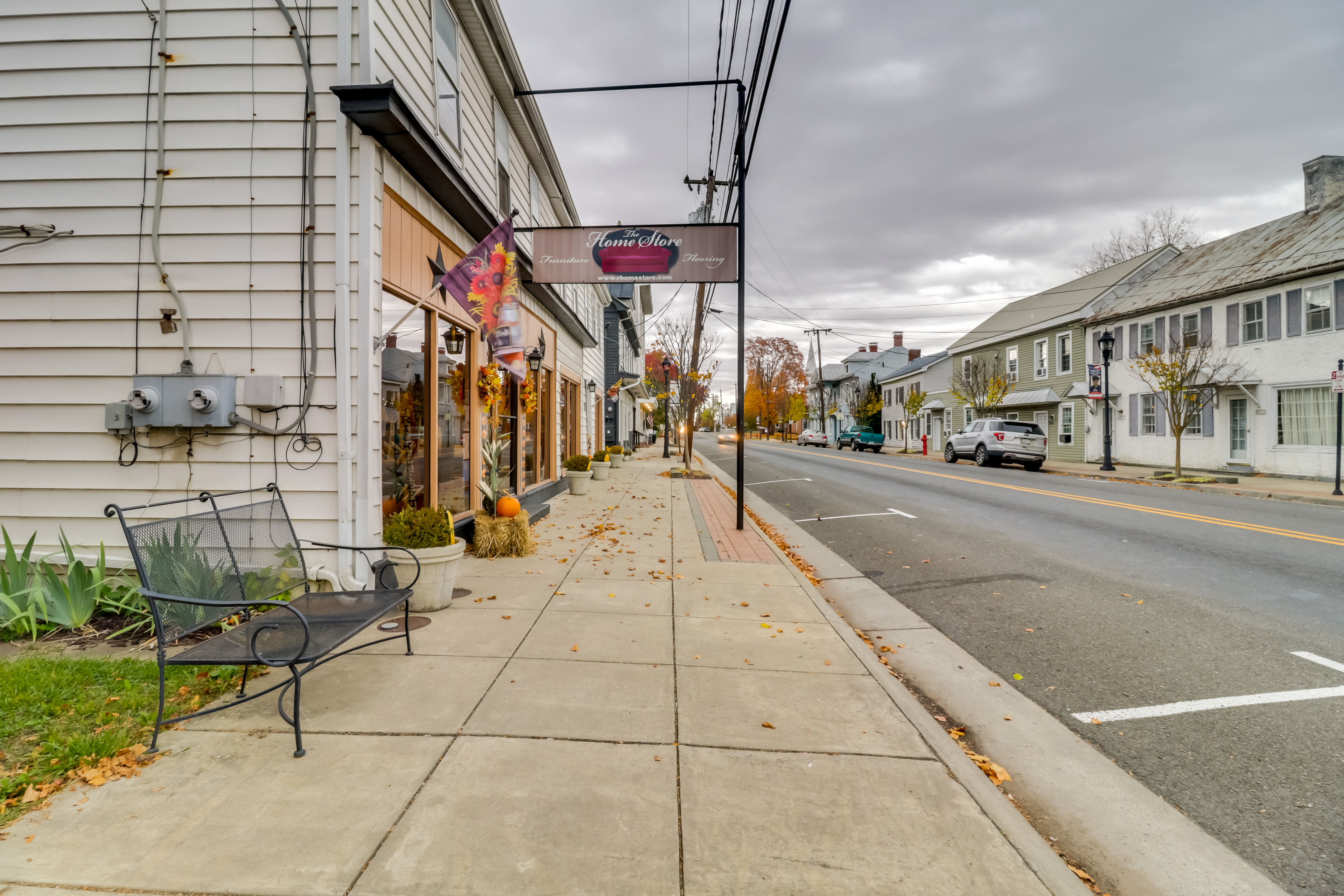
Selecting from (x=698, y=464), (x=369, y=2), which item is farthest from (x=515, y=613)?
(x=698, y=464)

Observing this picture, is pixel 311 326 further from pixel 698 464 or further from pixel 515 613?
pixel 698 464

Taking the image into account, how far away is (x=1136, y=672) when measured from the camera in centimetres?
422

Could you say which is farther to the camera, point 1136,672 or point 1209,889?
point 1136,672

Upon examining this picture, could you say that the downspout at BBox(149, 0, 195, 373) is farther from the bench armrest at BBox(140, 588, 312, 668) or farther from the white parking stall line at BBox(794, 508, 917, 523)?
the white parking stall line at BBox(794, 508, 917, 523)

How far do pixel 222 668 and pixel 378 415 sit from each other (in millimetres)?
2275

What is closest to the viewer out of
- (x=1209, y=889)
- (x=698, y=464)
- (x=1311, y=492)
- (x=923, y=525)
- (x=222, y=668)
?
(x=1209, y=889)

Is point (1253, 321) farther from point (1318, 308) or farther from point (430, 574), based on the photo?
point (430, 574)

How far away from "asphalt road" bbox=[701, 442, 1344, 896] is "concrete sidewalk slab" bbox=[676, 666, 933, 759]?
1099 millimetres

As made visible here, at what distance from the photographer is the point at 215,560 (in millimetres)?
4145

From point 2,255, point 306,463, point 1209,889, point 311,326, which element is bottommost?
point 1209,889

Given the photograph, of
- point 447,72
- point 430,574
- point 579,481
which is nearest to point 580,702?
point 430,574

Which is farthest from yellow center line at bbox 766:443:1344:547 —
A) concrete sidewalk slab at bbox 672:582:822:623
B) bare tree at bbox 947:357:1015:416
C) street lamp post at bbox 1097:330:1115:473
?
bare tree at bbox 947:357:1015:416

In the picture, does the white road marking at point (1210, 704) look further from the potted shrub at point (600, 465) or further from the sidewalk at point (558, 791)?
the potted shrub at point (600, 465)

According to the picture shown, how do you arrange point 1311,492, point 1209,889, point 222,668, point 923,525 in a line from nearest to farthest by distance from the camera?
1. point 1209,889
2. point 222,668
3. point 923,525
4. point 1311,492
